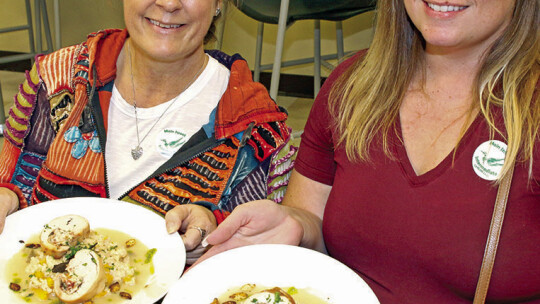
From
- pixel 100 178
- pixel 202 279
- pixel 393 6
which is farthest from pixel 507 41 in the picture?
pixel 100 178

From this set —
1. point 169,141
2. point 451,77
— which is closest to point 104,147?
point 169,141

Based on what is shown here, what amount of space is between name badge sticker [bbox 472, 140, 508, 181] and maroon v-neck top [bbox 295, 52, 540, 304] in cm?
1

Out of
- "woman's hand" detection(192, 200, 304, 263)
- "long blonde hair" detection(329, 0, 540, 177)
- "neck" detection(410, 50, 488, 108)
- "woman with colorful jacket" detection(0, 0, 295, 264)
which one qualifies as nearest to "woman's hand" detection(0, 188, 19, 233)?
"woman with colorful jacket" detection(0, 0, 295, 264)

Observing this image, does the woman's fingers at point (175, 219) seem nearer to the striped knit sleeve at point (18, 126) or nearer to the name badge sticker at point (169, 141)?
the name badge sticker at point (169, 141)

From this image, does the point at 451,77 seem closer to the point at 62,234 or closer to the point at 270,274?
the point at 270,274

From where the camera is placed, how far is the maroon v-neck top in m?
1.17

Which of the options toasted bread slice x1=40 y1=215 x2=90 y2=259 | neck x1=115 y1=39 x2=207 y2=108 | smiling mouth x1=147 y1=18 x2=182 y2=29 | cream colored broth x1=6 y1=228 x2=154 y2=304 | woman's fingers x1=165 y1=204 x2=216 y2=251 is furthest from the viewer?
neck x1=115 y1=39 x2=207 y2=108

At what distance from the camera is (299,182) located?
1525mm

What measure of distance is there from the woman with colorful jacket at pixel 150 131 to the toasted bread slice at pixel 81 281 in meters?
0.46

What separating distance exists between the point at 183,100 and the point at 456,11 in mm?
872

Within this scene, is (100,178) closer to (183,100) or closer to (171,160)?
(171,160)

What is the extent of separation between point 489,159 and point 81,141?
108 cm

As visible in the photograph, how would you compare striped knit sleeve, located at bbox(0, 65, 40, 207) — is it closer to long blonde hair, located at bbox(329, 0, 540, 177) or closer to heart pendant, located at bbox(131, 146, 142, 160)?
heart pendant, located at bbox(131, 146, 142, 160)

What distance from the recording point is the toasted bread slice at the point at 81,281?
1.12 meters
